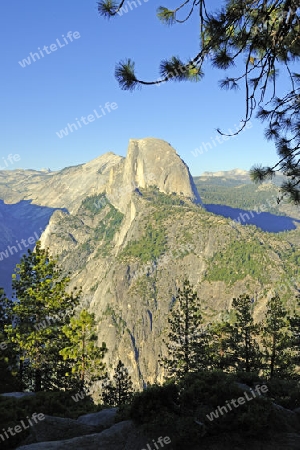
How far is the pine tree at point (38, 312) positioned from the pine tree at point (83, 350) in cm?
100

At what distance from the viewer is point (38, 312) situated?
2252 centimetres

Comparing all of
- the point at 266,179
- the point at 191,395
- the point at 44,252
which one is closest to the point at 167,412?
the point at 191,395

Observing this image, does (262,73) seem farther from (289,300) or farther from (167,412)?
(289,300)

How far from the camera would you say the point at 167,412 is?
30.3 ft

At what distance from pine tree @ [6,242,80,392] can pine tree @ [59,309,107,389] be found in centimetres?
100

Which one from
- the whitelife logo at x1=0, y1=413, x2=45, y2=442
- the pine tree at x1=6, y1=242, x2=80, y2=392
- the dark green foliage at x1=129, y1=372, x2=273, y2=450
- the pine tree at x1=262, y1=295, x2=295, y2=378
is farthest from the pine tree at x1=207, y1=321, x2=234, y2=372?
the whitelife logo at x1=0, y1=413, x2=45, y2=442

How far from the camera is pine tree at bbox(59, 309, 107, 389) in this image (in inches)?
889

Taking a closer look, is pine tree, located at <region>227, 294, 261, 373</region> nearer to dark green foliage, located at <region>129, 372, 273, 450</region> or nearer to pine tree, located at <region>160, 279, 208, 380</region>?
pine tree, located at <region>160, 279, 208, 380</region>

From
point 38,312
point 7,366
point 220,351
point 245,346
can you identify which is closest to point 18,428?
point 38,312

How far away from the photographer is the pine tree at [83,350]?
74.1 ft

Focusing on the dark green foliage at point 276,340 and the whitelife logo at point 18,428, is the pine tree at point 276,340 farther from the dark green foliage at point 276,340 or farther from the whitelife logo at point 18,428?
the whitelife logo at point 18,428

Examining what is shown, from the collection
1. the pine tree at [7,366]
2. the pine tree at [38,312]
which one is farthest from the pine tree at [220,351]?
the pine tree at [7,366]

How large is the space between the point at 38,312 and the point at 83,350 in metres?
4.29

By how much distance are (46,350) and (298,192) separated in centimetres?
1958
